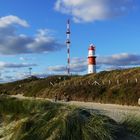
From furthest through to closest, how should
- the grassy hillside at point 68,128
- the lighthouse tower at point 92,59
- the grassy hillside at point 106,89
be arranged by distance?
the lighthouse tower at point 92,59, the grassy hillside at point 106,89, the grassy hillside at point 68,128

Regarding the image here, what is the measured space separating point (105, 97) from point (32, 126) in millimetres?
24394

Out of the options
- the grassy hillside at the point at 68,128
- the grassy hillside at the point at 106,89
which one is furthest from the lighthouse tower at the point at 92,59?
the grassy hillside at the point at 68,128

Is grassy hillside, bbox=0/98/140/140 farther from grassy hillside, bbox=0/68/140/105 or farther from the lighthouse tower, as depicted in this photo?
the lighthouse tower

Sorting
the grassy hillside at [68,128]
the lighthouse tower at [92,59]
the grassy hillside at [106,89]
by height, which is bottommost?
the grassy hillside at [68,128]

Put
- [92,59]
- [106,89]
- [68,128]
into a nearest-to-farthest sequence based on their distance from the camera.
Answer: [68,128]
[106,89]
[92,59]

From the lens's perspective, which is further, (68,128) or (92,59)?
(92,59)

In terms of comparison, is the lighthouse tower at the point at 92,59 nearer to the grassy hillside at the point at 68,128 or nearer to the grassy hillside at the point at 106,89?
the grassy hillside at the point at 106,89

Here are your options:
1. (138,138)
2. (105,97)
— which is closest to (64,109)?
(138,138)

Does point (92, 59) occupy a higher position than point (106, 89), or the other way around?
point (92, 59)

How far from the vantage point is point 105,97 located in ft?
112

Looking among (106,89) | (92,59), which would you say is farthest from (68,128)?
(92,59)

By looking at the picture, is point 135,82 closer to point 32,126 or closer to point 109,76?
point 109,76

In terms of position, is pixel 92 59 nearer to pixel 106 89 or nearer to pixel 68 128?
pixel 106 89

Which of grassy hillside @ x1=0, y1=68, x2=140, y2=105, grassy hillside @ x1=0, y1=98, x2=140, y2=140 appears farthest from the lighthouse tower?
grassy hillside @ x1=0, y1=98, x2=140, y2=140
